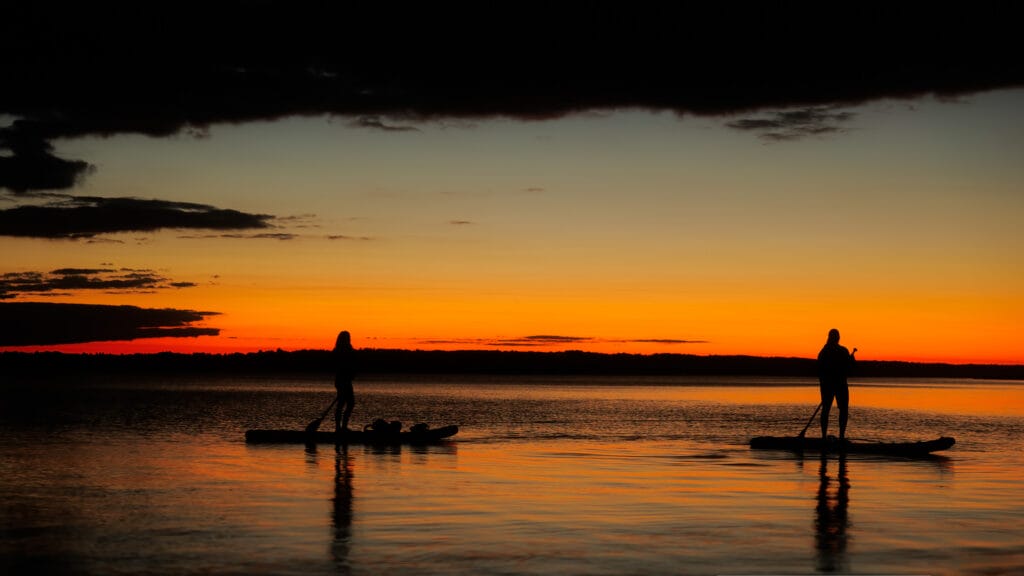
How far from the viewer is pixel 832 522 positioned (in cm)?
1497

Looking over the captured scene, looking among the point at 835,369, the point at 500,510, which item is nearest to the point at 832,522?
the point at 500,510

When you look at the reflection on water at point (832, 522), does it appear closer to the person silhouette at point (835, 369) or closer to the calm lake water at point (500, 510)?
the calm lake water at point (500, 510)

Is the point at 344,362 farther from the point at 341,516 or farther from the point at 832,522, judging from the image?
the point at 832,522

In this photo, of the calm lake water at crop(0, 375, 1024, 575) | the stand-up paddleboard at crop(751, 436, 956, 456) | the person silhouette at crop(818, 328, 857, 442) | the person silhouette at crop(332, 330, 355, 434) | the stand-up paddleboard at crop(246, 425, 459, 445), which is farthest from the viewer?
the stand-up paddleboard at crop(246, 425, 459, 445)

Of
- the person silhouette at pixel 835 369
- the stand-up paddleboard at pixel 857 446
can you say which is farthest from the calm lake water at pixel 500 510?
the person silhouette at pixel 835 369

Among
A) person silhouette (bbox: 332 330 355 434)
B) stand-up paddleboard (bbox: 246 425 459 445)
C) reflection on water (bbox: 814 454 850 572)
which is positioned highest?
person silhouette (bbox: 332 330 355 434)

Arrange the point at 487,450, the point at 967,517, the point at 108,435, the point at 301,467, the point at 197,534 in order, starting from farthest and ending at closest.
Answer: the point at 108,435, the point at 487,450, the point at 301,467, the point at 967,517, the point at 197,534

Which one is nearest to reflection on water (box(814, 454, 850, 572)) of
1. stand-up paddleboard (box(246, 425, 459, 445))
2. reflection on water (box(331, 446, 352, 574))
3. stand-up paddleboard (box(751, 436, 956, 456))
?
reflection on water (box(331, 446, 352, 574))

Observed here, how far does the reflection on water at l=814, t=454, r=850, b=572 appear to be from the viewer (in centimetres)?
1187

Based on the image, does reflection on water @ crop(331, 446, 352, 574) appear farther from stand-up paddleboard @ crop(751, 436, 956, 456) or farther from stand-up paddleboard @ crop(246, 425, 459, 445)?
stand-up paddleboard @ crop(751, 436, 956, 456)

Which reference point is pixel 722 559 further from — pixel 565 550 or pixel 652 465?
pixel 652 465

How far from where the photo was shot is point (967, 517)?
15.8 metres

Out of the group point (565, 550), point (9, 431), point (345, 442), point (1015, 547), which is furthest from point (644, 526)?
point (9, 431)

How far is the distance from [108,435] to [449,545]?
26939 millimetres
